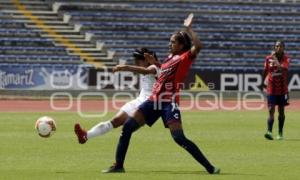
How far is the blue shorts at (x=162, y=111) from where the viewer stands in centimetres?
1221

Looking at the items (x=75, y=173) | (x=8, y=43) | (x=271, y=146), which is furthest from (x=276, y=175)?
(x=8, y=43)

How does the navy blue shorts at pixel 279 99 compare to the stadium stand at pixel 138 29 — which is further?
the stadium stand at pixel 138 29

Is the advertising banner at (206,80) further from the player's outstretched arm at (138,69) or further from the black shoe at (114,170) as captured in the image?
the black shoe at (114,170)

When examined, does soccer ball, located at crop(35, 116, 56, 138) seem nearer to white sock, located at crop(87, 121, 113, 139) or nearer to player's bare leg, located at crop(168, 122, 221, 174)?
white sock, located at crop(87, 121, 113, 139)

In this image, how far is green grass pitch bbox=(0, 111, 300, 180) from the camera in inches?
482

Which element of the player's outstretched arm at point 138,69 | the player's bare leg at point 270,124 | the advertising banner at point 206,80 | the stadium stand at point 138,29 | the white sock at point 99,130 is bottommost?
the player's bare leg at point 270,124

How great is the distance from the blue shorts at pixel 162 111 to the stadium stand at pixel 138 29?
3259 cm

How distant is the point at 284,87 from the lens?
19938mm

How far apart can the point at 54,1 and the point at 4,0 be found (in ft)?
8.98

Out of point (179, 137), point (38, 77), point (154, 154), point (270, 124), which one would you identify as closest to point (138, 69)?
point (179, 137)

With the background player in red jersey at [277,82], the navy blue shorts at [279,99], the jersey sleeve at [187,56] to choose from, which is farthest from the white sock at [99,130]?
the navy blue shorts at [279,99]

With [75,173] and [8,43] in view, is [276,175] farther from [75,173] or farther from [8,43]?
[8,43]

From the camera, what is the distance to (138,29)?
161 feet

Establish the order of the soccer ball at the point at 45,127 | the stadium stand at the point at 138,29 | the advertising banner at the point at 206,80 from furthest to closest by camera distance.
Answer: the stadium stand at the point at 138,29 < the advertising banner at the point at 206,80 < the soccer ball at the point at 45,127
